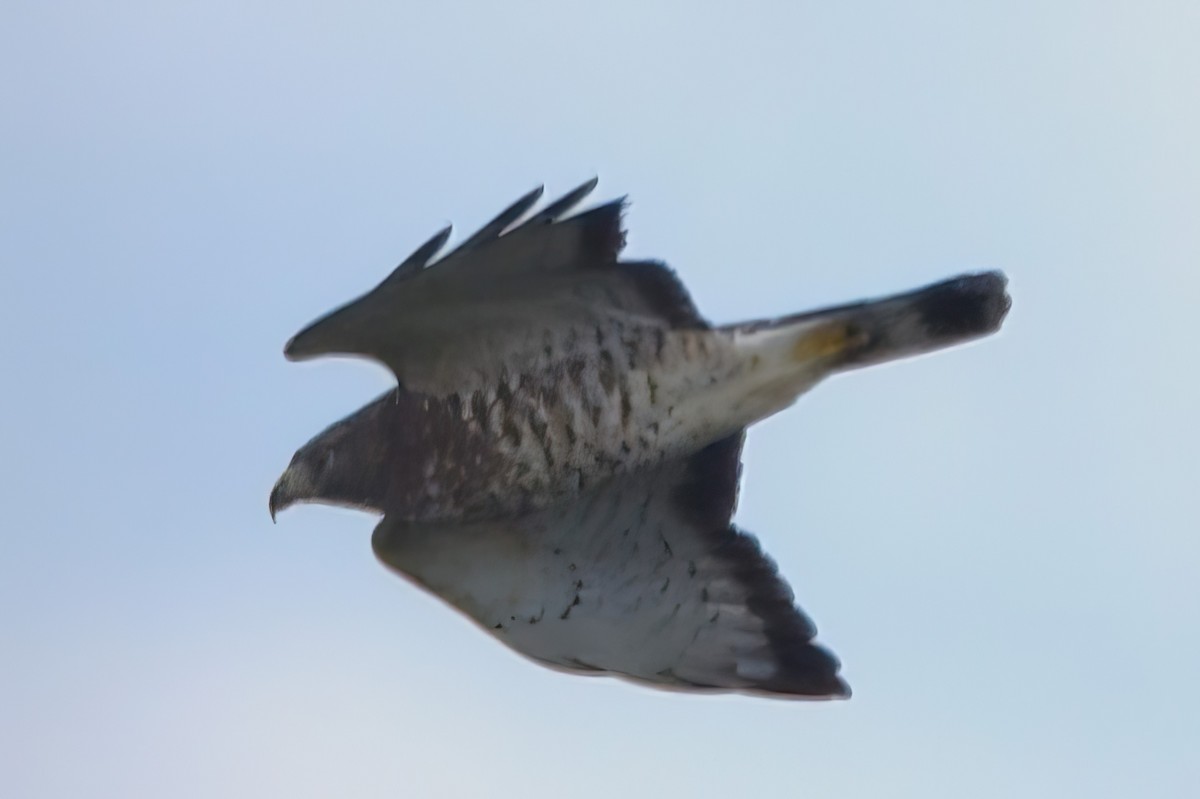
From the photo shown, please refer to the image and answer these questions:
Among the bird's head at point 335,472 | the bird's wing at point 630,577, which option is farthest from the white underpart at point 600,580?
the bird's head at point 335,472

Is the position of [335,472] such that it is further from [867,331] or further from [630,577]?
[867,331]

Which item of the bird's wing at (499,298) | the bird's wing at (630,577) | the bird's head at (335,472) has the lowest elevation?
the bird's wing at (630,577)

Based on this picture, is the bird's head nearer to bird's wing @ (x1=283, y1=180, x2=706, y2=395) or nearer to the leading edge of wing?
bird's wing @ (x1=283, y1=180, x2=706, y2=395)

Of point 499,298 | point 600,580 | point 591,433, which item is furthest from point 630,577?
point 499,298

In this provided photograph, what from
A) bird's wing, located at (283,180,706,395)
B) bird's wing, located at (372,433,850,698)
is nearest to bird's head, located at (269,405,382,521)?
bird's wing, located at (372,433,850,698)

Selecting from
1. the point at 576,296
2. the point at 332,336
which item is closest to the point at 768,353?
the point at 576,296

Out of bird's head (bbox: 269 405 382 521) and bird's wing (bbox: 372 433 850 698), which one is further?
bird's head (bbox: 269 405 382 521)

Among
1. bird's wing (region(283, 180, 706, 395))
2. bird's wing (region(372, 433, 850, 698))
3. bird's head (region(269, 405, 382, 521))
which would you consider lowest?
bird's wing (region(372, 433, 850, 698))

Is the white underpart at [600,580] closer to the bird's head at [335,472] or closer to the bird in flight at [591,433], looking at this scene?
the bird in flight at [591,433]
